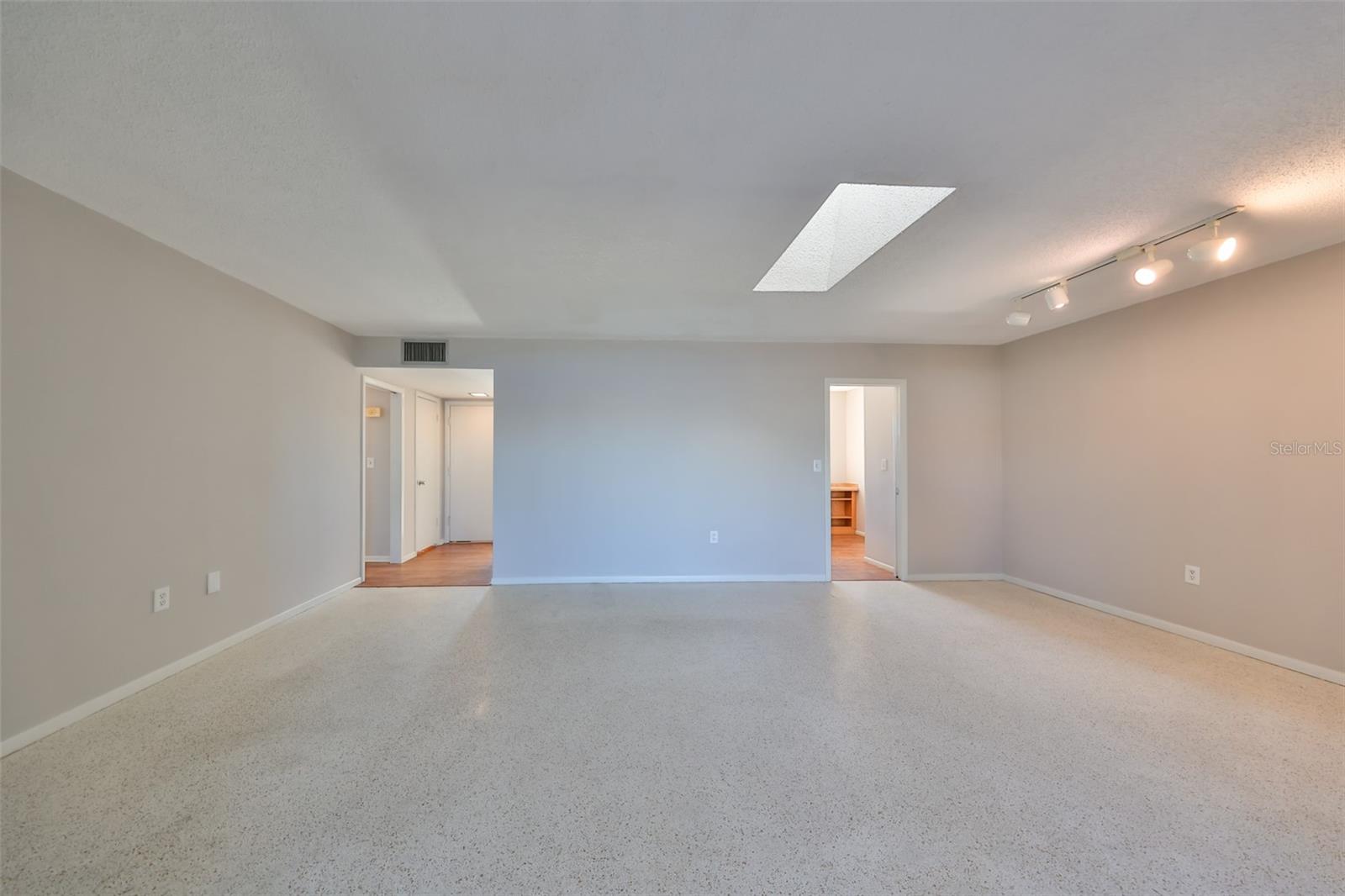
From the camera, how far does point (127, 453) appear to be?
251 cm

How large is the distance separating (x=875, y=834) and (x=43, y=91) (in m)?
3.51

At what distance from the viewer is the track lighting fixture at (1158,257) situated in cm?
231

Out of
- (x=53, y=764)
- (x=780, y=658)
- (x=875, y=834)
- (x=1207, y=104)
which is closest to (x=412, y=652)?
(x=53, y=764)

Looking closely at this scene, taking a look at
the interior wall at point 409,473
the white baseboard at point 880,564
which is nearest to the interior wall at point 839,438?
the white baseboard at point 880,564

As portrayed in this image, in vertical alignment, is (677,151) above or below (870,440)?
above

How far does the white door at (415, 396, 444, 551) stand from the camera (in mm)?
6344

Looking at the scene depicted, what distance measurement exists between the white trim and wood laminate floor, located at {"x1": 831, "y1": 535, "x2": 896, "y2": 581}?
0.49 metres

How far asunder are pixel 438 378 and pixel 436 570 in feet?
6.99

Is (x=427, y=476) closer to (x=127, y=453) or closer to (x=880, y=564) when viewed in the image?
(x=127, y=453)

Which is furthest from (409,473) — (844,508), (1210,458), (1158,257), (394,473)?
(1210,458)

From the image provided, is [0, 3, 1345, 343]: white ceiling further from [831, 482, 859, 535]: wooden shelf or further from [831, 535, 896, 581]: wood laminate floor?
[831, 482, 859, 535]: wooden shelf

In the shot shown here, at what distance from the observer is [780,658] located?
3.01m

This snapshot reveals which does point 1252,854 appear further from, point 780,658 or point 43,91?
point 43,91

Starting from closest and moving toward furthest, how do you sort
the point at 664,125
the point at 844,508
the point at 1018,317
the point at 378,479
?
the point at 664,125
the point at 1018,317
the point at 378,479
the point at 844,508
